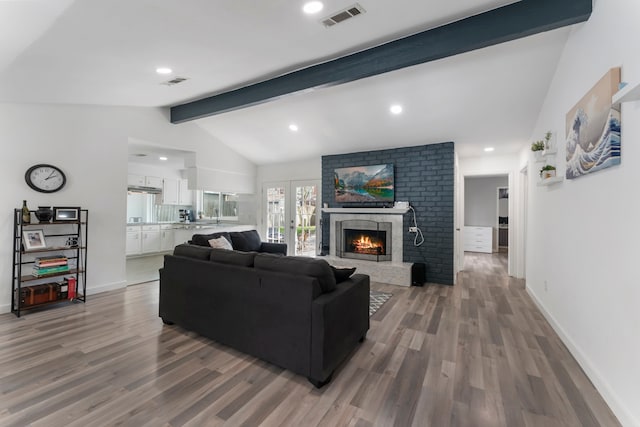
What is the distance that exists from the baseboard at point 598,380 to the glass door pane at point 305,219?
462 centimetres

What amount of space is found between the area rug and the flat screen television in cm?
190

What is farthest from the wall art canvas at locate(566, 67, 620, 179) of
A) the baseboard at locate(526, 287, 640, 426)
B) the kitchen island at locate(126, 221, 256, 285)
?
the kitchen island at locate(126, 221, 256, 285)

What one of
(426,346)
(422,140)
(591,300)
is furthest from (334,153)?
(591,300)

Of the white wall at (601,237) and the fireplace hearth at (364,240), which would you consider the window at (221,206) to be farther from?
the white wall at (601,237)

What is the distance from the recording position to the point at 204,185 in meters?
6.08

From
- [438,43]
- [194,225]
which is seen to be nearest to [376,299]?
[438,43]

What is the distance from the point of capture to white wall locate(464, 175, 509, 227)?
351 inches

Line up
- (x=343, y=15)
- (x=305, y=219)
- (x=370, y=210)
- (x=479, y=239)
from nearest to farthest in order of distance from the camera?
(x=343, y=15)
(x=370, y=210)
(x=305, y=219)
(x=479, y=239)

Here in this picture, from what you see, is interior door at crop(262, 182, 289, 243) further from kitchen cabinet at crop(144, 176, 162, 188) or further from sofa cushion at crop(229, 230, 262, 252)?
kitchen cabinet at crop(144, 176, 162, 188)

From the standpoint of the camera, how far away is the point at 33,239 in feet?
11.8

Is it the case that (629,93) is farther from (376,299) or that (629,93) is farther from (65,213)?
(65,213)

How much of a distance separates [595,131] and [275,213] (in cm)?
616

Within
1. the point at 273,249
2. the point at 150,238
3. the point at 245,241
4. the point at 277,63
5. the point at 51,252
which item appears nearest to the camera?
the point at 277,63

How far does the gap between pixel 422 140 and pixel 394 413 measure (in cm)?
436
